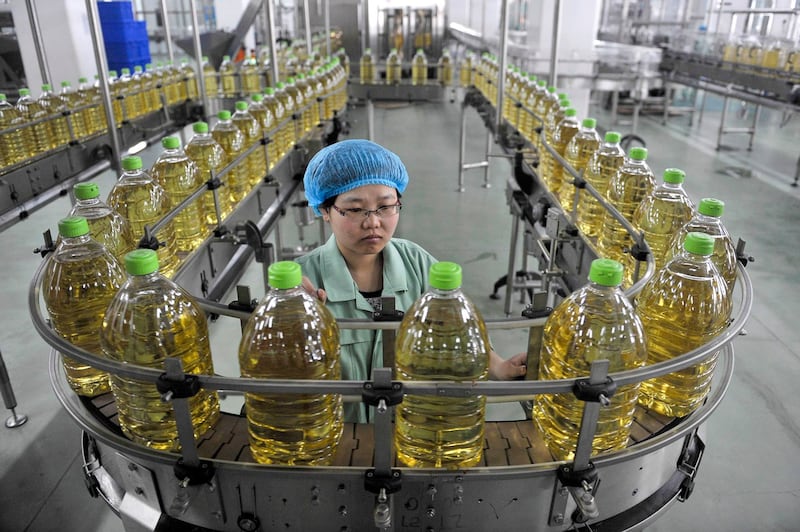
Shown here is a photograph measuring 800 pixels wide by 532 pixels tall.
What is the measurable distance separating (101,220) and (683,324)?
1.40 meters

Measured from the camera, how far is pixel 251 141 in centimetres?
281

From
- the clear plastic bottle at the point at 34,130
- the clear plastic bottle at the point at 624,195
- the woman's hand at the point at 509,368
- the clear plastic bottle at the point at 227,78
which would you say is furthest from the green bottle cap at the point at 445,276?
the clear plastic bottle at the point at 227,78

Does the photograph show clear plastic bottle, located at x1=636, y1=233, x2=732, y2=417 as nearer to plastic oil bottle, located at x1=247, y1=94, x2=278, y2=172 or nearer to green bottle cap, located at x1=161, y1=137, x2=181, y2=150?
green bottle cap, located at x1=161, y1=137, x2=181, y2=150

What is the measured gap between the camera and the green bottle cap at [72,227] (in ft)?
3.32

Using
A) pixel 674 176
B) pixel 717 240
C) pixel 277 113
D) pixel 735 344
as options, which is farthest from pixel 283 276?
pixel 735 344

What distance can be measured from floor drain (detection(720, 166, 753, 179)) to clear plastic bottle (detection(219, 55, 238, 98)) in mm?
5619

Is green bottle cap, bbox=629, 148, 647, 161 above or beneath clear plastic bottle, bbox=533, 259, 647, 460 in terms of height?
above

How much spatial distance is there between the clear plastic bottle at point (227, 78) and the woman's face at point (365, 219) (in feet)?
14.1

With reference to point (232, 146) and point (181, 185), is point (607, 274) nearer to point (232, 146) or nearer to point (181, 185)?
point (181, 185)

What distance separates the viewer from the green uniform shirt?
4.11 ft

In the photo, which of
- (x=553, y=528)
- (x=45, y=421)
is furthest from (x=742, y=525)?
(x=45, y=421)

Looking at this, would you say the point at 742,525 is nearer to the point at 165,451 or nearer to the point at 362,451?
the point at 362,451

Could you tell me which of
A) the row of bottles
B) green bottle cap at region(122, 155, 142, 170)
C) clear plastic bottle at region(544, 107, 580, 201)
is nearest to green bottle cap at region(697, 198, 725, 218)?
clear plastic bottle at region(544, 107, 580, 201)

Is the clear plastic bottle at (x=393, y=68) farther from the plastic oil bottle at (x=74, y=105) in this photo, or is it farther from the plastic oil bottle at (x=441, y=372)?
the plastic oil bottle at (x=441, y=372)
